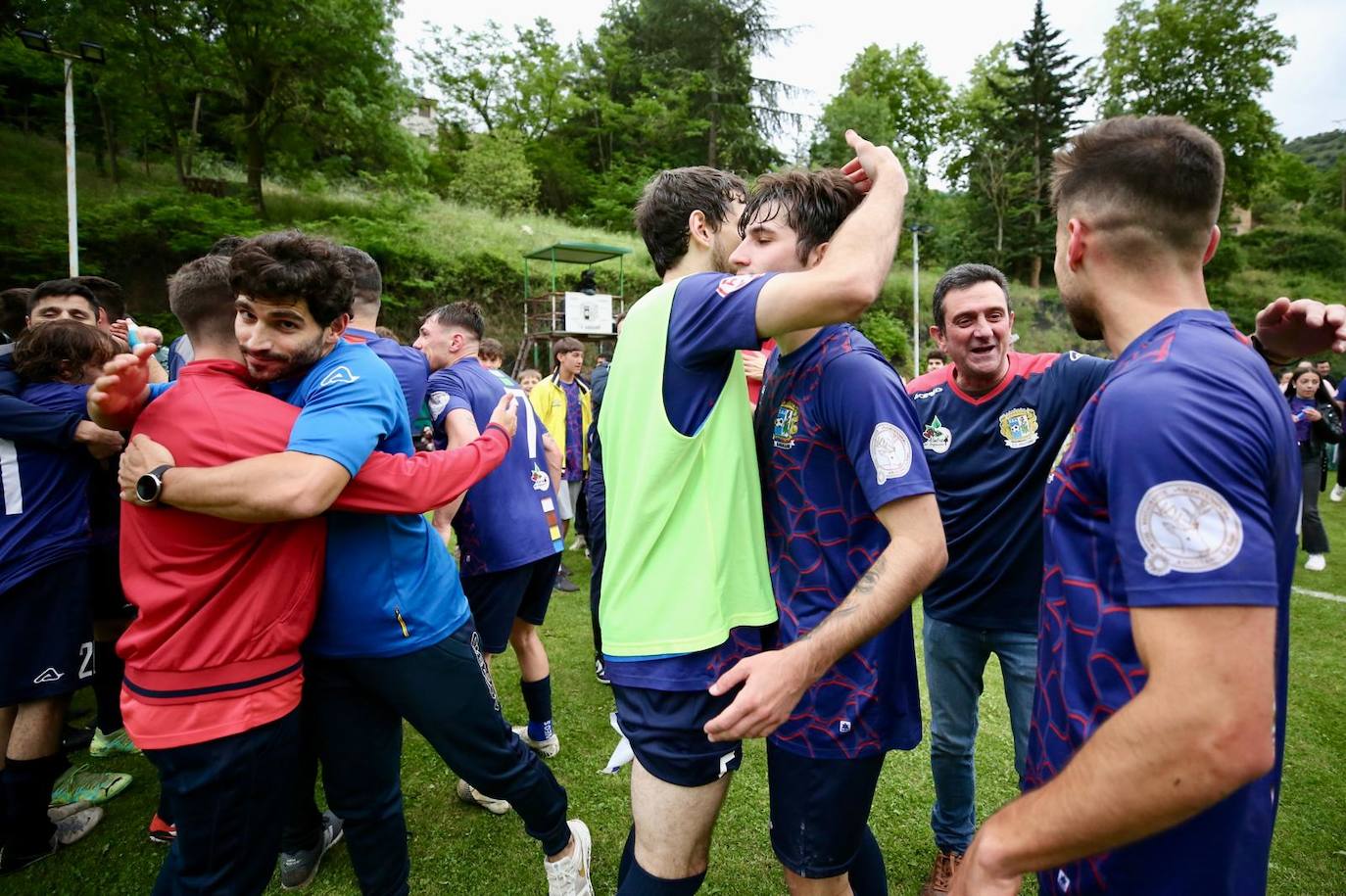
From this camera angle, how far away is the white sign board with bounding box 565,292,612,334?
19.8m

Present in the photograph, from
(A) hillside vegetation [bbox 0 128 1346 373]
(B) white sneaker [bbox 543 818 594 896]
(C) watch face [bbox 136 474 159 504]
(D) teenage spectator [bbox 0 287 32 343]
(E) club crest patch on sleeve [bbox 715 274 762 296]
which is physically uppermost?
(A) hillside vegetation [bbox 0 128 1346 373]

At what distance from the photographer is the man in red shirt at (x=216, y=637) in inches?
73.4

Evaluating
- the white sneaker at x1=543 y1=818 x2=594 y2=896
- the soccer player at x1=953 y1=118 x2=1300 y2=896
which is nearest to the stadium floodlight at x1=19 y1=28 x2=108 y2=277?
the white sneaker at x1=543 y1=818 x2=594 y2=896

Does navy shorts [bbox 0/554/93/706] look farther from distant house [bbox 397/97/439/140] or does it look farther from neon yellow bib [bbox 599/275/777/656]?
distant house [bbox 397/97/439/140]

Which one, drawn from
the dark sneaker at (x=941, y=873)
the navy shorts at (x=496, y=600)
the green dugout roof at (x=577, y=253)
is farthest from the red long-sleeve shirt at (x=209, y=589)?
the green dugout roof at (x=577, y=253)

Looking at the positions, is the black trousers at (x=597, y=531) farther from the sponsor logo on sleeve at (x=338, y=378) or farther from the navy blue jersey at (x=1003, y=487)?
the sponsor logo on sleeve at (x=338, y=378)

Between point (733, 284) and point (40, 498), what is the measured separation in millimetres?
3228

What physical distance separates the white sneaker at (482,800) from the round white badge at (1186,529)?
10.7ft

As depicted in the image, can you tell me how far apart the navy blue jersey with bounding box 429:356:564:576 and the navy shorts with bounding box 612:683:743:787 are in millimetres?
2156

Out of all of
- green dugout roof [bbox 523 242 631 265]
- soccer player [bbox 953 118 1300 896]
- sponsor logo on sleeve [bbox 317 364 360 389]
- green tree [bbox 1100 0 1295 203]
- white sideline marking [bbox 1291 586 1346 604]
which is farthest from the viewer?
green tree [bbox 1100 0 1295 203]

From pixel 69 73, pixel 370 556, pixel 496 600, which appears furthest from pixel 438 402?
pixel 69 73

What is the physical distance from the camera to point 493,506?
3713 mm

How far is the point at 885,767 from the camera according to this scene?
3.77 metres

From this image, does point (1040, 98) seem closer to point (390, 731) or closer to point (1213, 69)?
point (1213, 69)
